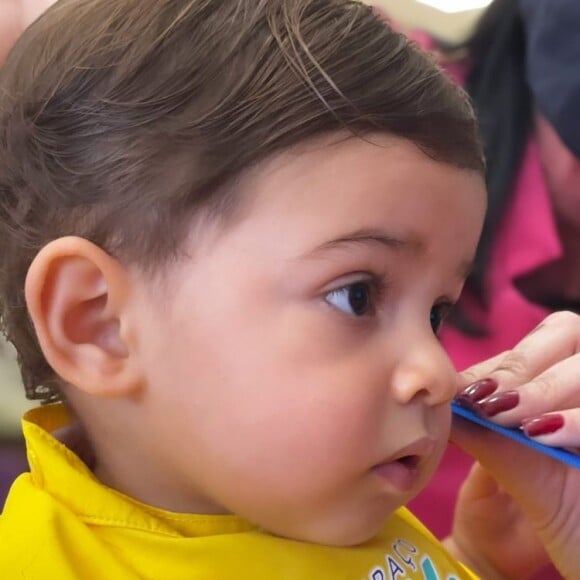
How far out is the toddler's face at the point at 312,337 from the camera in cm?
63

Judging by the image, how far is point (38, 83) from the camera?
679mm

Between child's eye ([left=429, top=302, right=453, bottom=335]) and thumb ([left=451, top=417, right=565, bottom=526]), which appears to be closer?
child's eye ([left=429, top=302, right=453, bottom=335])

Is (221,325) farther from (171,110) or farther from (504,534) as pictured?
(504,534)

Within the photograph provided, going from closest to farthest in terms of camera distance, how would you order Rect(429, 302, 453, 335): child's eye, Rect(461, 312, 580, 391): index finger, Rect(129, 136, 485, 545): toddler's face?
Rect(129, 136, 485, 545): toddler's face, Rect(429, 302, 453, 335): child's eye, Rect(461, 312, 580, 391): index finger

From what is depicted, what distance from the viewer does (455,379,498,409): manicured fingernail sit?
792 mm

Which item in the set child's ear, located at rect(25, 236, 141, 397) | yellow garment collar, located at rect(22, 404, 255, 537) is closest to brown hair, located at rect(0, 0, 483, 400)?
child's ear, located at rect(25, 236, 141, 397)

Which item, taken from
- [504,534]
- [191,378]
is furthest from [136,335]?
[504,534]

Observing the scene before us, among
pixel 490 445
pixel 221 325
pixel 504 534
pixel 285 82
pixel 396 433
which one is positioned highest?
pixel 285 82

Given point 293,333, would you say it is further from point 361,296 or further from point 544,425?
point 544,425

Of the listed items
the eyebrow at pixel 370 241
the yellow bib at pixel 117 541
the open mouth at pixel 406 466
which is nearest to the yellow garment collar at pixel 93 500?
the yellow bib at pixel 117 541

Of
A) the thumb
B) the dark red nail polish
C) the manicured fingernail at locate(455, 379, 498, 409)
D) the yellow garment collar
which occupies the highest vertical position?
A: the yellow garment collar

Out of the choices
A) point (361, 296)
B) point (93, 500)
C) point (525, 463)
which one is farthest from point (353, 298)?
point (525, 463)

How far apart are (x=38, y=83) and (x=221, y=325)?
0.23m

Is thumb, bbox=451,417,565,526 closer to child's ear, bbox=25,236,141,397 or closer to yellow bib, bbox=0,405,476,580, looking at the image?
yellow bib, bbox=0,405,476,580
